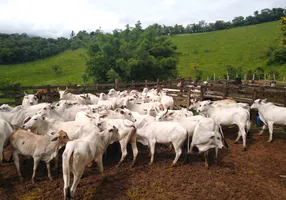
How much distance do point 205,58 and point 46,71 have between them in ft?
122

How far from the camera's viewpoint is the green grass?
4844 centimetres

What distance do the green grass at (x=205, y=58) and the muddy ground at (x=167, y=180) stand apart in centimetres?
3440

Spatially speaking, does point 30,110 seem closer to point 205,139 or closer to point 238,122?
point 205,139

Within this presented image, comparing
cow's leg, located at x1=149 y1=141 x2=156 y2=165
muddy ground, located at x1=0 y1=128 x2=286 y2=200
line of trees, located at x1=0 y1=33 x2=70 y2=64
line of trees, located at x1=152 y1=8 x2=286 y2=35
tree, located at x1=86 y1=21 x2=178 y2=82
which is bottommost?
muddy ground, located at x1=0 y1=128 x2=286 y2=200

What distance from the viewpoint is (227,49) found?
5791cm

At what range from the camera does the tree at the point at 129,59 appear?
26.2 m

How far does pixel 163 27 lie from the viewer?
101 m

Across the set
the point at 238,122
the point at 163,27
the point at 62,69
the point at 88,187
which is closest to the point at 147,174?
the point at 88,187

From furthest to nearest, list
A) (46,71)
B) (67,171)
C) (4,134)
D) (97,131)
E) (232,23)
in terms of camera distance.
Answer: (232,23) → (46,71) → (4,134) → (97,131) → (67,171)

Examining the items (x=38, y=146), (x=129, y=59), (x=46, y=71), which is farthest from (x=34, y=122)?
(x=46, y=71)

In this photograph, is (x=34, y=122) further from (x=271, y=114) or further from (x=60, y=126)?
(x=271, y=114)

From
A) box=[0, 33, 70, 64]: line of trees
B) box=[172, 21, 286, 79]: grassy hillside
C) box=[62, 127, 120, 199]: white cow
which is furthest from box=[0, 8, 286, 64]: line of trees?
box=[62, 127, 120, 199]: white cow

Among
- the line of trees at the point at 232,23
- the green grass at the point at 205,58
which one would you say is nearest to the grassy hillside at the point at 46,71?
the green grass at the point at 205,58

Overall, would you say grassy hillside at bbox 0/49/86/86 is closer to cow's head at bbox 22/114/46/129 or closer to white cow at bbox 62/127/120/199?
cow's head at bbox 22/114/46/129
